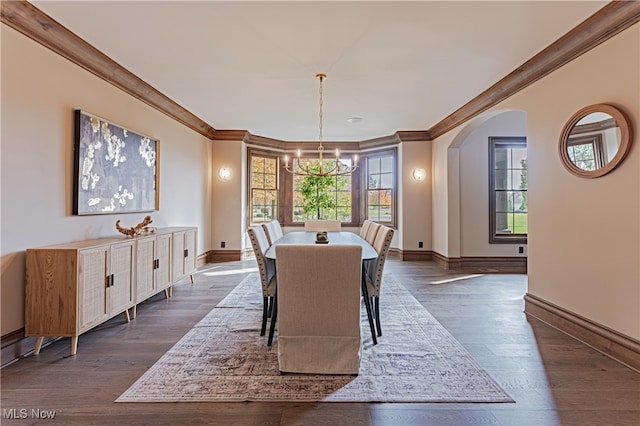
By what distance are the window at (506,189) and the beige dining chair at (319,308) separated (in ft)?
15.4

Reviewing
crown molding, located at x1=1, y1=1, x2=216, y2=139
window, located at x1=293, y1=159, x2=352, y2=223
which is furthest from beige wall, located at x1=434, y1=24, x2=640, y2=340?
crown molding, located at x1=1, y1=1, x2=216, y2=139

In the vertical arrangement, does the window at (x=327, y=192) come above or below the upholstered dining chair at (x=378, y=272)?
above

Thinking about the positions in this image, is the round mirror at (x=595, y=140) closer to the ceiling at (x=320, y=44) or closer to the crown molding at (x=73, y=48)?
the ceiling at (x=320, y=44)

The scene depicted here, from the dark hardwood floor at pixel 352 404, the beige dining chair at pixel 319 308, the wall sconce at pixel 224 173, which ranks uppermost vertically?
the wall sconce at pixel 224 173

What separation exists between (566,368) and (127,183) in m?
4.42

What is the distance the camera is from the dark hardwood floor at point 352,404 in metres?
1.74

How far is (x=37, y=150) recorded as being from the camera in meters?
2.53

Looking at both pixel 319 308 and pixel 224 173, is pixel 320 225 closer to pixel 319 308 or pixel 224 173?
pixel 224 173


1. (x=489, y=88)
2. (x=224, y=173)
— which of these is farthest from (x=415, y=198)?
(x=224, y=173)

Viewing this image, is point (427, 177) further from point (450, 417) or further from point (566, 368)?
point (450, 417)

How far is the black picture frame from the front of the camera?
2.93 m

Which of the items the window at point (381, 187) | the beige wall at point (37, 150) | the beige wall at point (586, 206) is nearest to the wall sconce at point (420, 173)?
the window at point (381, 187)

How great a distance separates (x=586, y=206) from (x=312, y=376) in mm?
2623

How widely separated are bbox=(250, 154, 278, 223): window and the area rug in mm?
4131
